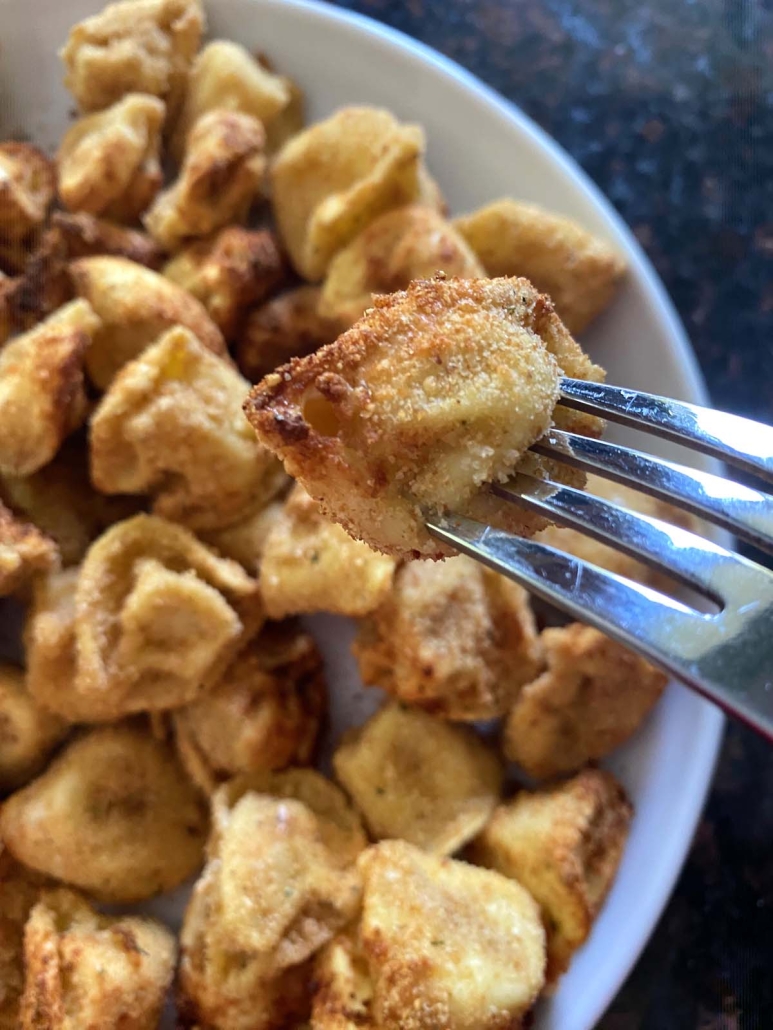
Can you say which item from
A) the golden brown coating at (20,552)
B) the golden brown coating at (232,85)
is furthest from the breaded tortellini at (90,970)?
the golden brown coating at (232,85)

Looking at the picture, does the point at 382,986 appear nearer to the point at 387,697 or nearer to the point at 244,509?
the point at 387,697

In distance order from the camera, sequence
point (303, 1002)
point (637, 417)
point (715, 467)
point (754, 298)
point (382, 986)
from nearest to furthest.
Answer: point (637, 417), point (382, 986), point (303, 1002), point (715, 467), point (754, 298)

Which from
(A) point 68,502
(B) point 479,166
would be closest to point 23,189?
(A) point 68,502

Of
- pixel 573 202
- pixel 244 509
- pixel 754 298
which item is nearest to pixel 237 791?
pixel 244 509

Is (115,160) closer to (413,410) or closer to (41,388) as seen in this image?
(41,388)

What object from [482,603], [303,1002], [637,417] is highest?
[637,417]

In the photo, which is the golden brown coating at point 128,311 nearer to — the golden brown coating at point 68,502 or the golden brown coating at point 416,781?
the golden brown coating at point 68,502
